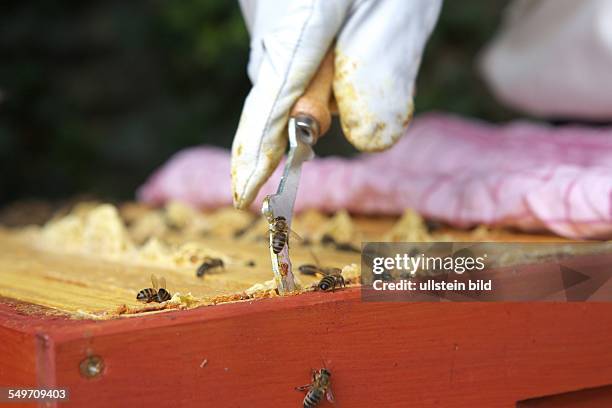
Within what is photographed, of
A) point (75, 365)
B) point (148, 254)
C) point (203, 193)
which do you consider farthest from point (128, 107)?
point (75, 365)

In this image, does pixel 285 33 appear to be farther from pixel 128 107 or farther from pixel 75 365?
pixel 128 107

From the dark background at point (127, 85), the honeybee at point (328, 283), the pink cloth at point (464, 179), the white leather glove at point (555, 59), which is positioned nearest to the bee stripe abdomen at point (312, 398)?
the honeybee at point (328, 283)

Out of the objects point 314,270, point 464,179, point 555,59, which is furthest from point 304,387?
point 555,59

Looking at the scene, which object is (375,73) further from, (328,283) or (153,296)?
(153,296)

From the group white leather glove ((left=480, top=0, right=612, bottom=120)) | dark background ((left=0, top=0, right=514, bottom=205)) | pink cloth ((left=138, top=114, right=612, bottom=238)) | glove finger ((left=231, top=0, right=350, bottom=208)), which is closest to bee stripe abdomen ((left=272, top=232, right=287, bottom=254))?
glove finger ((left=231, top=0, right=350, bottom=208))

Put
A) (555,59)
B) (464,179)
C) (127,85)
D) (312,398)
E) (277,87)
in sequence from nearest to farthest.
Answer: (312,398), (277,87), (464,179), (555,59), (127,85)

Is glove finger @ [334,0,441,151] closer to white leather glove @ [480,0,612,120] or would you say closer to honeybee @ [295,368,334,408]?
honeybee @ [295,368,334,408]

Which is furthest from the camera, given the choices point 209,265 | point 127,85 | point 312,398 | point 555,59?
point 127,85

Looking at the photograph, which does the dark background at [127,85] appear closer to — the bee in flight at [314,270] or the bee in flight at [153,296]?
the bee in flight at [314,270]
